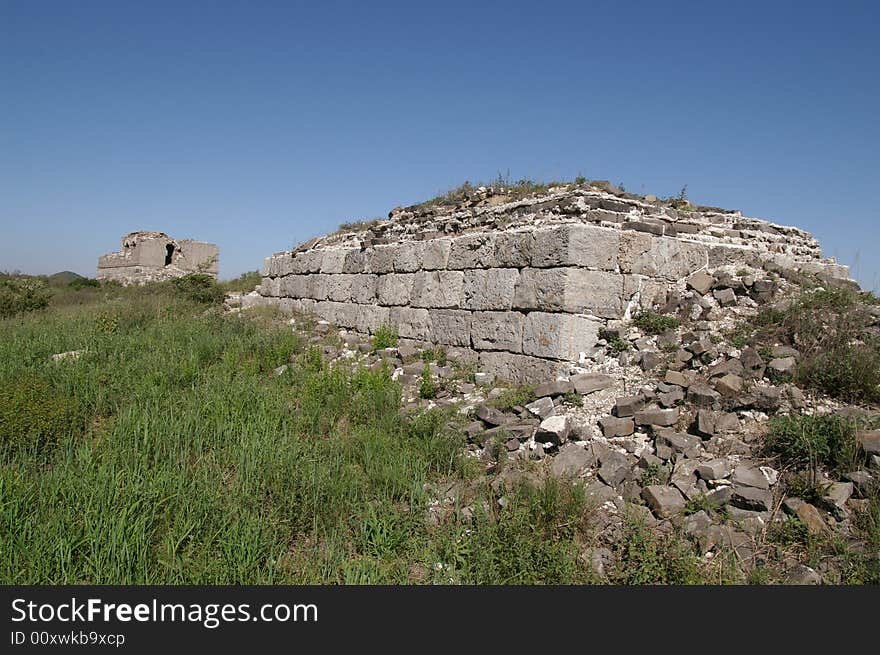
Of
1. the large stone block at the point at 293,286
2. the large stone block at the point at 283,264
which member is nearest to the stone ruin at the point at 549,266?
the large stone block at the point at 293,286

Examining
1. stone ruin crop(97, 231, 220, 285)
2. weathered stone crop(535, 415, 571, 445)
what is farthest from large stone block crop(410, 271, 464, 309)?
stone ruin crop(97, 231, 220, 285)

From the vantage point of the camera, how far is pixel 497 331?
729 centimetres

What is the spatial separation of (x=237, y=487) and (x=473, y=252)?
4788mm

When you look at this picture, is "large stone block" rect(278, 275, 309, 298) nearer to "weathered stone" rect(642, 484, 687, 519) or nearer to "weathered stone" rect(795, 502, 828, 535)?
"weathered stone" rect(642, 484, 687, 519)

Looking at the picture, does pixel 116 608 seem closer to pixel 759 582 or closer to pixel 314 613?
pixel 314 613

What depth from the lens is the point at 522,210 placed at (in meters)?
7.84

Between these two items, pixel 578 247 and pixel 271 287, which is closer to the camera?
pixel 578 247

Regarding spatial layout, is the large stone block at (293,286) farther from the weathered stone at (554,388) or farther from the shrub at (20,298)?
the weathered stone at (554,388)

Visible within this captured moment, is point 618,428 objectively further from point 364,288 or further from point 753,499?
point 364,288

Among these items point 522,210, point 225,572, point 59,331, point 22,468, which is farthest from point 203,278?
point 225,572

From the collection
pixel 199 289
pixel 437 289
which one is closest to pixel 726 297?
pixel 437 289

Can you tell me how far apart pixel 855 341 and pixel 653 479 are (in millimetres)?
A: 2683

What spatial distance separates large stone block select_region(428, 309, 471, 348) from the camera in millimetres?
7848

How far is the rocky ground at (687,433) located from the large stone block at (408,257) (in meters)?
2.29
